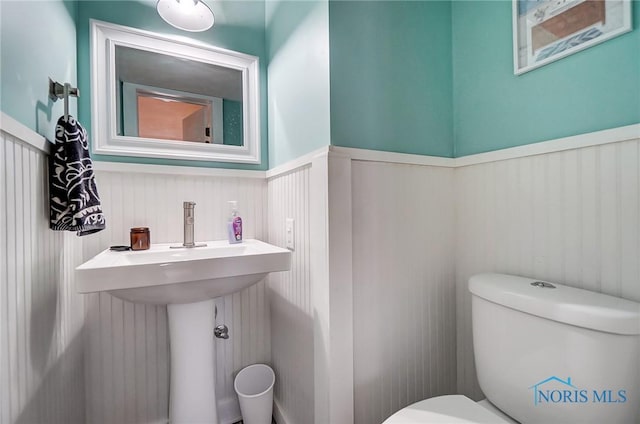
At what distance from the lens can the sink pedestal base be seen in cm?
102

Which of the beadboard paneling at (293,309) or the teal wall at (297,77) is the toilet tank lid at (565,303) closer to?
the beadboard paneling at (293,309)

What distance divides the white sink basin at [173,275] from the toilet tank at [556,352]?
2.31 feet

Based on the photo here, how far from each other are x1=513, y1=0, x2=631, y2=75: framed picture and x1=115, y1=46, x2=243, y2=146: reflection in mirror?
Result: 1226 millimetres

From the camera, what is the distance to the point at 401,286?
106cm

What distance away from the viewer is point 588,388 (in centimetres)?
66

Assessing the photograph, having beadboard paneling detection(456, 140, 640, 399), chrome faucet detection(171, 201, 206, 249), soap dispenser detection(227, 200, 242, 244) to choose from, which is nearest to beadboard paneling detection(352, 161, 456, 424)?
beadboard paneling detection(456, 140, 640, 399)

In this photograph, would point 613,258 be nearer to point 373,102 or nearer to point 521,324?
point 521,324

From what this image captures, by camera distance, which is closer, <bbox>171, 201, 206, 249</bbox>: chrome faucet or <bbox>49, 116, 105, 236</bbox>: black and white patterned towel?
<bbox>49, 116, 105, 236</bbox>: black and white patterned towel

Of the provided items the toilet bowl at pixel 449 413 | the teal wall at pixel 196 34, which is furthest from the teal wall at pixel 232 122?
the toilet bowl at pixel 449 413

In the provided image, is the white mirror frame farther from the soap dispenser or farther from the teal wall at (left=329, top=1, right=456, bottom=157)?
the teal wall at (left=329, top=1, right=456, bottom=157)

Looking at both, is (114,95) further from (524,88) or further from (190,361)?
(524,88)

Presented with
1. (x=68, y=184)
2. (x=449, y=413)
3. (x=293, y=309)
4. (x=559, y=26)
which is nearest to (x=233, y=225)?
(x=293, y=309)

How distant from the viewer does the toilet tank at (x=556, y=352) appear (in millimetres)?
635

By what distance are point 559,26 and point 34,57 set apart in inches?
62.5
